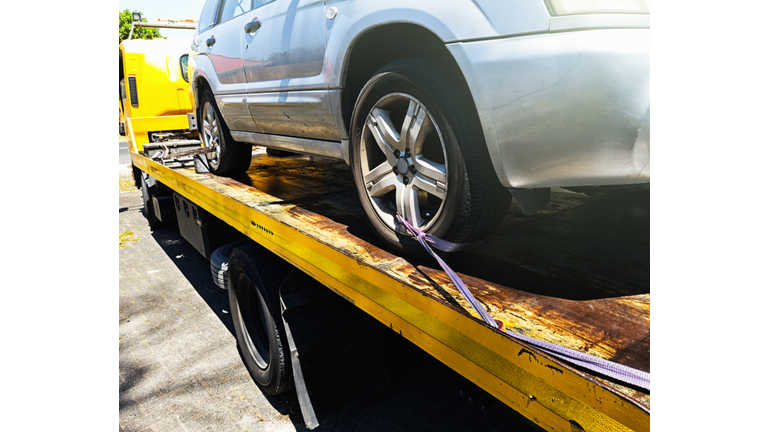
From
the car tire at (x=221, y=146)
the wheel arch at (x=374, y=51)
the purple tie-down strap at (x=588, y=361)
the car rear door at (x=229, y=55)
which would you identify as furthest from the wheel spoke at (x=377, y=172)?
the car tire at (x=221, y=146)

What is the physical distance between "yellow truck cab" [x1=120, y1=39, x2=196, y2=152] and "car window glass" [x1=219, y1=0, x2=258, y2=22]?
3.43 m

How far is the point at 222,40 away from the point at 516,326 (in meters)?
2.94

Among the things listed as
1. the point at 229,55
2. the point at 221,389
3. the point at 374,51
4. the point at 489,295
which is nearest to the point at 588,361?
the point at 489,295

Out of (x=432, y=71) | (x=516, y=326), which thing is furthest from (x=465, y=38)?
(x=516, y=326)

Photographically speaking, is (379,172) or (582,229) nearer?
(379,172)

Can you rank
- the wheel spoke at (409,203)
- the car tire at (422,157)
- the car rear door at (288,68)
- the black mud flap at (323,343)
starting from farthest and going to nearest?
1. the black mud flap at (323,343)
2. the car rear door at (288,68)
3. the wheel spoke at (409,203)
4. the car tire at (422,157)

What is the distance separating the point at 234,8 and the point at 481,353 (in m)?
2.99

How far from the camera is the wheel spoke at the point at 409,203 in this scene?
6.09 feet

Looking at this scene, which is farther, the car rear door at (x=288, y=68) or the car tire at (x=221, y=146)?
the car tire at (x=221, y=146)

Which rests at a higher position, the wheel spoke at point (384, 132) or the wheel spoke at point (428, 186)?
the wheel spoke at point (384, 132)

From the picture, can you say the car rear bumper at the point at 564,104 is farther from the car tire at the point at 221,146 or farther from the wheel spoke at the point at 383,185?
the car tire at the point at 221,146

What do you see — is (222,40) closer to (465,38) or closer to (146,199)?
(465,38)

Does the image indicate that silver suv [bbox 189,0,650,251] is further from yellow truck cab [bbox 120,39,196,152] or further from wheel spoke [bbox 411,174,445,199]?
yellow truck cab [bbox 120,39,196,152]

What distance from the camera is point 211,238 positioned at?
13.3ft
